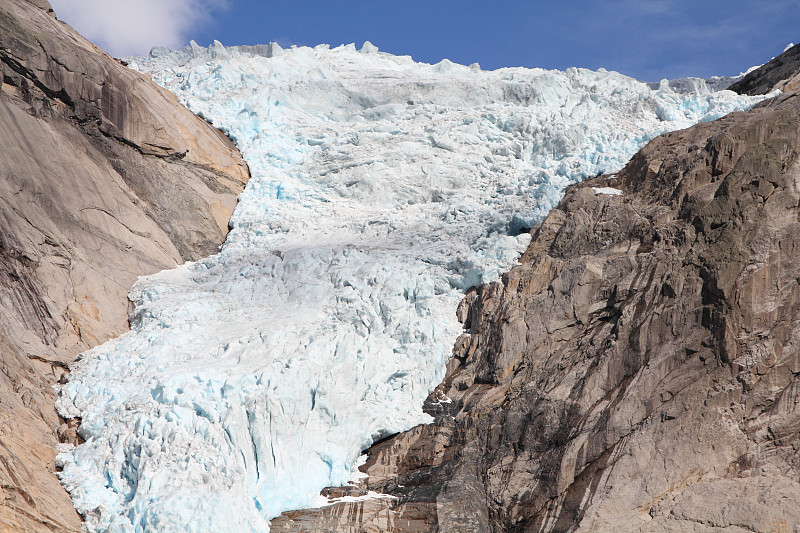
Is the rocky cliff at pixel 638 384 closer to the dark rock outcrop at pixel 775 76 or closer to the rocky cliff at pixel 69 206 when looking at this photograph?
the rocky cliff at pixel 69 206

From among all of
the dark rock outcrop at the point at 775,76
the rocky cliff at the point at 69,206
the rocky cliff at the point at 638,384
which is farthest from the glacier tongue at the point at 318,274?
the dark rock outcrop at the point at 775,76

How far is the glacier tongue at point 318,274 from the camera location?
17266 millimetres

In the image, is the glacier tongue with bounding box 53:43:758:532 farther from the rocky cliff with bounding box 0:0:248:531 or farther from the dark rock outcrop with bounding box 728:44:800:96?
the dark rock outcrop with bounding box 728:44:800:96

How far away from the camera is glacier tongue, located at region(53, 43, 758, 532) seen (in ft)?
56.6

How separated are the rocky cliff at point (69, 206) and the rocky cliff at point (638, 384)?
18.2ft

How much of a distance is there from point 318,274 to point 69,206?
6.45 meters

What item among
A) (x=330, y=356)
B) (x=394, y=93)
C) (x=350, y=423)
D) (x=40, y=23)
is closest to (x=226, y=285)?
(x=330, y=356)

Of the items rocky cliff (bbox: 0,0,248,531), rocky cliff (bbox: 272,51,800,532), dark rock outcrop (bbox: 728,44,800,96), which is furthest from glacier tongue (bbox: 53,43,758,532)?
dark rock outcrop (bbox: 728,44,800,96)

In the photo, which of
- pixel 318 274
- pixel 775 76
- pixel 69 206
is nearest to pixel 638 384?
pixel 318 274

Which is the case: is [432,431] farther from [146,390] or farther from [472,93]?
[472,93]

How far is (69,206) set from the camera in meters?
22.1

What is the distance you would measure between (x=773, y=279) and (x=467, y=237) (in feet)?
25.9

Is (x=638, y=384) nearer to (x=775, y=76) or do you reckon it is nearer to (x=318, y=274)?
(x=318, y=274)

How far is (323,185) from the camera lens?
26844mm
